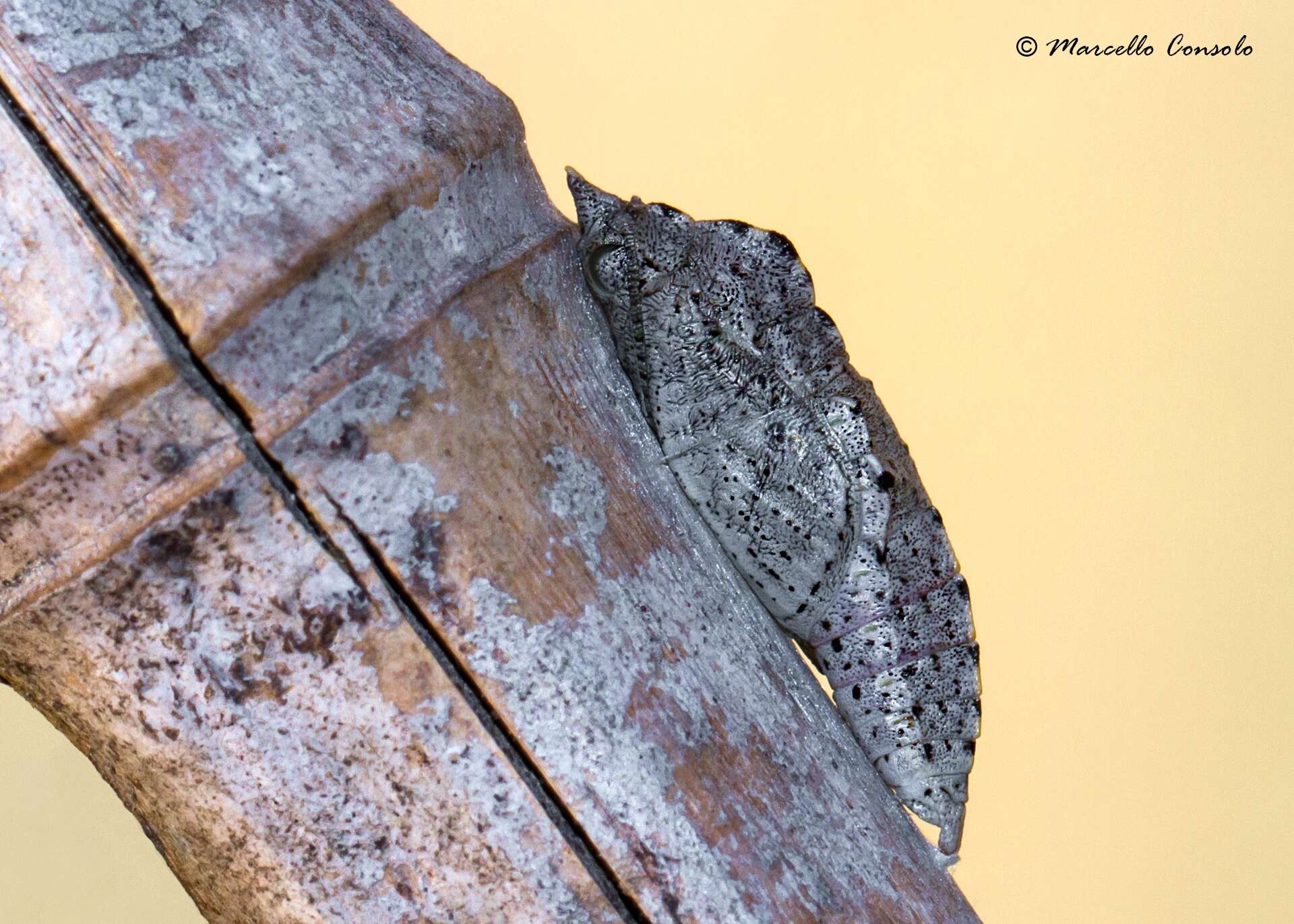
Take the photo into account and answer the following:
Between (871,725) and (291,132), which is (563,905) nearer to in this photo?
(871,725)

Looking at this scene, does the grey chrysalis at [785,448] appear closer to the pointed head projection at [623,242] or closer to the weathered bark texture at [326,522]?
the pointed head projection at [623,242]

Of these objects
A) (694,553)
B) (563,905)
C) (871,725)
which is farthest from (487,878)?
(871,725)

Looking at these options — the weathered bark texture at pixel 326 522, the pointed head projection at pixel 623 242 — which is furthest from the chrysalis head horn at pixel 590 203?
the weathered bark texture at pixel 326 522

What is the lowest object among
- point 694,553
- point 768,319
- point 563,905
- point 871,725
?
point 563,905

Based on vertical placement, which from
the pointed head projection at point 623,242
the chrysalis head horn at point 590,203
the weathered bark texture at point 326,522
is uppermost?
the chrysalis head horn at point 590,203

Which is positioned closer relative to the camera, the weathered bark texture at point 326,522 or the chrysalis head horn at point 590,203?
the weathered bark texture at point 326,522

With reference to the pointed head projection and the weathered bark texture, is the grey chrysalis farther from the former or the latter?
the weathered bark texture

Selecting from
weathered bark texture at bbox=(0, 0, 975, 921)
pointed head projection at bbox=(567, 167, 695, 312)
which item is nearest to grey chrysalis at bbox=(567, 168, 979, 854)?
pointed head projection at bbox=(567, 167, 695, 312)

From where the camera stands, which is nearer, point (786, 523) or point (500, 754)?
point (500, 754)
